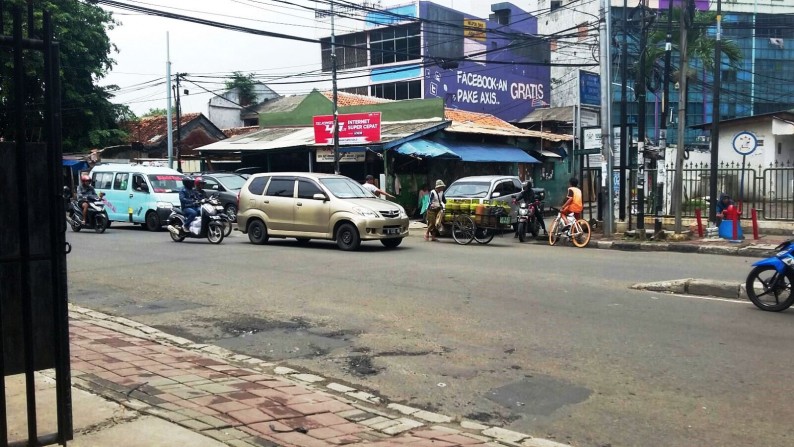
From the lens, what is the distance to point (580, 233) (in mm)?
17359

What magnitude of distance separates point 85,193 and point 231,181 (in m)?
5.23

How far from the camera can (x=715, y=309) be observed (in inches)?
344

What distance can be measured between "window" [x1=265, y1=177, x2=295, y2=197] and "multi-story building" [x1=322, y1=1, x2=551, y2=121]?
2754 cm

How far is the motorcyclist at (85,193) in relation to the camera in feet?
67.0

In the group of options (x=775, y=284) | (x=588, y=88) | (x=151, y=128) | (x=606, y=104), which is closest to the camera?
Answer: (x=775, y=284)

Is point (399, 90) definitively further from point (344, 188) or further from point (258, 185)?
point (344, 188)

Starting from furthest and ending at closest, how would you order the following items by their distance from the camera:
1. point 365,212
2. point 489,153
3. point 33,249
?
1. point 489,153
2. point 365,212
3. point 33,249

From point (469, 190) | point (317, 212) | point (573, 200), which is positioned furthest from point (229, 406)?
point (469, 190)

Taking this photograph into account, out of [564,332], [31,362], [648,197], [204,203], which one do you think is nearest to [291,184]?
[204,203]

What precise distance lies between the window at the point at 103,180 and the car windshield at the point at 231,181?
3.79 metres

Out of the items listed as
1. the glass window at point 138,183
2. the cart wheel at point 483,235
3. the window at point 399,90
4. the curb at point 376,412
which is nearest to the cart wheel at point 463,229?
the cart wheel at point 483,235

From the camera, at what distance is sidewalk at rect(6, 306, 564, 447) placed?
173 inches

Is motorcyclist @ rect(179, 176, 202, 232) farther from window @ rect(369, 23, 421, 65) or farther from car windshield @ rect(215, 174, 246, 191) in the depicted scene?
window @ rect(369, 23, 421, 65)

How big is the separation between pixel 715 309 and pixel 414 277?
4539 mm
